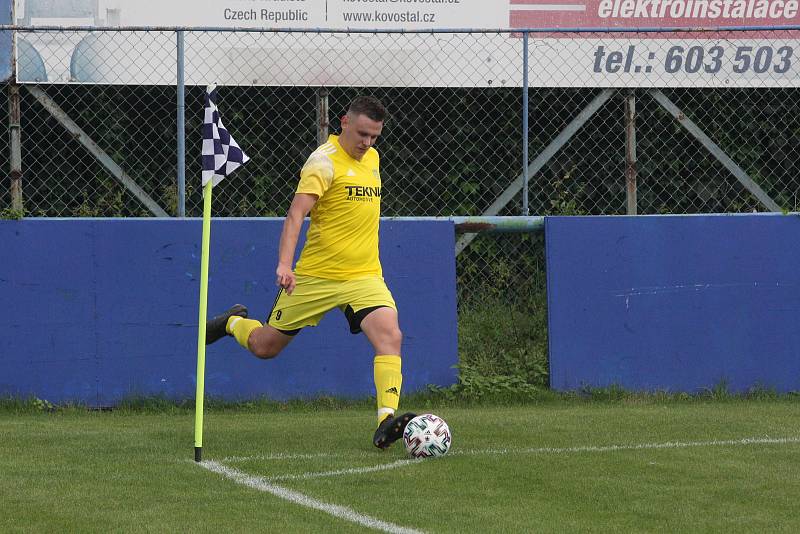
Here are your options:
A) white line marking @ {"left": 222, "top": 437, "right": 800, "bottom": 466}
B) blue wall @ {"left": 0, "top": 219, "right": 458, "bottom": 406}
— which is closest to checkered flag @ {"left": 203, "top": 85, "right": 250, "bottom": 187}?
white line marking @ {"left": 222, "top": 437, "right": 800, "bottom": 466}

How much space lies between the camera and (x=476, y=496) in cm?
603

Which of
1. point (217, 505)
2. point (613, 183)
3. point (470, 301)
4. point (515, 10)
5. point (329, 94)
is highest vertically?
point (515, 10)

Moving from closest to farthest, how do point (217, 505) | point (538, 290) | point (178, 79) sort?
point (217, 505), point (178, 79), point (538, 290)

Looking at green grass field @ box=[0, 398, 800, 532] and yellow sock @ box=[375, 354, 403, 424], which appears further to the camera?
yellow sock @ box=[375, 354, 403, 424]

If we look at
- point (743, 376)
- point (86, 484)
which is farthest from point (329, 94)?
point (86, 484)

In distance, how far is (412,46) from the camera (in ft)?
37.4

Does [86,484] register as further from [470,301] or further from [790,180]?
[790,180]

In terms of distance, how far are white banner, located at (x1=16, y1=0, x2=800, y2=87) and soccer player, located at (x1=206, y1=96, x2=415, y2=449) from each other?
3527 millimetres

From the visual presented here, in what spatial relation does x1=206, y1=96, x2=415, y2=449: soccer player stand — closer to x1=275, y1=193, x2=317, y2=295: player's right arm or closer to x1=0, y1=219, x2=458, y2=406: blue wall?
x1=275, y1=193, x2=317, y2=295: player's right arm

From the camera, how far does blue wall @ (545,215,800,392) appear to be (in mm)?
10195

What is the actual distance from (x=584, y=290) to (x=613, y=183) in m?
2.65

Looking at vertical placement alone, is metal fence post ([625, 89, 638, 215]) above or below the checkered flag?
above

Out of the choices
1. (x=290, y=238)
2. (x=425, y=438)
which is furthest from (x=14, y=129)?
(x=425, y=438)

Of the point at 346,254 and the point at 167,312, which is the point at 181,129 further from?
the point at 346,254
